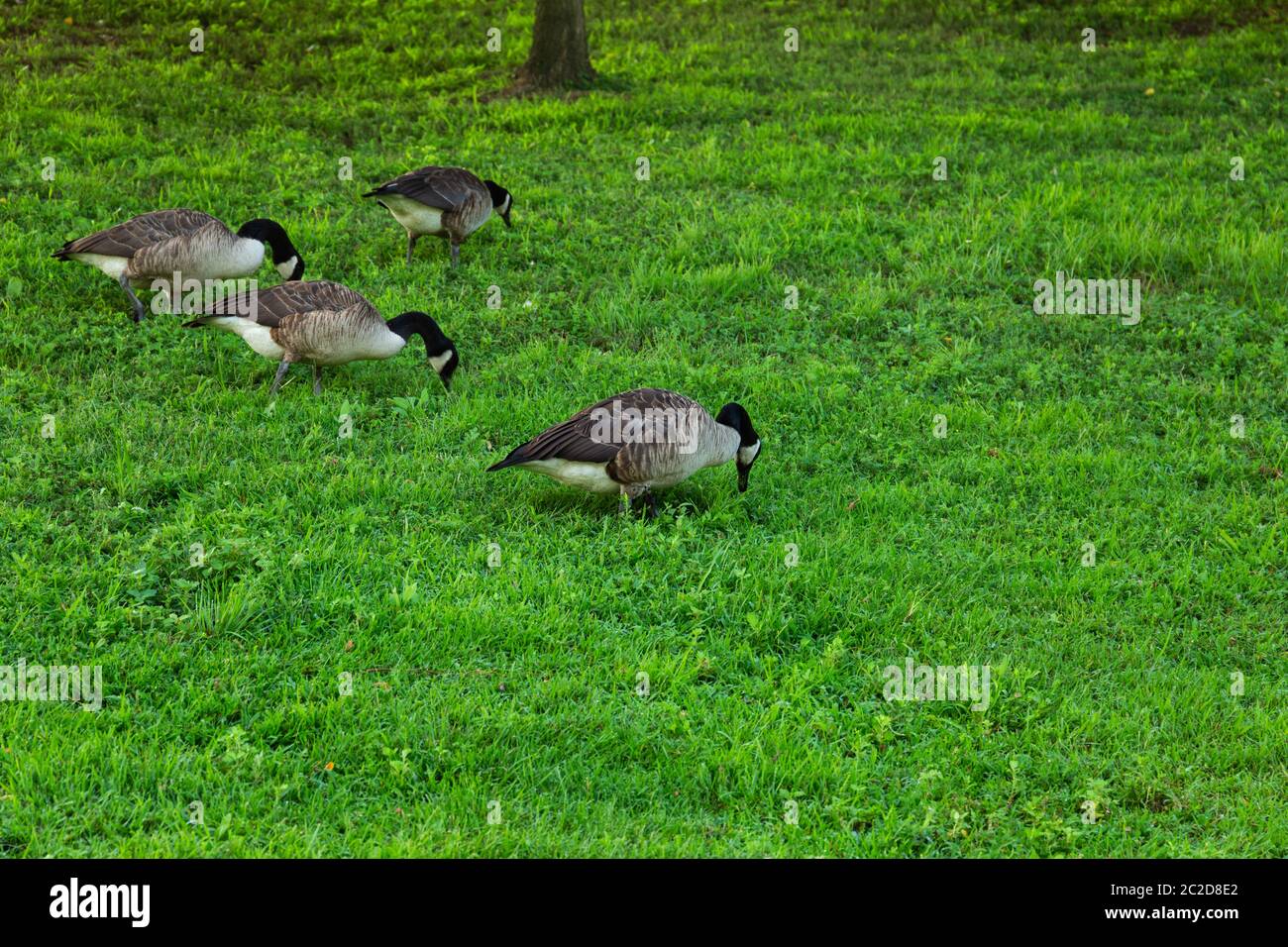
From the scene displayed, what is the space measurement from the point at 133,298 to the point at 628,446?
527 cm

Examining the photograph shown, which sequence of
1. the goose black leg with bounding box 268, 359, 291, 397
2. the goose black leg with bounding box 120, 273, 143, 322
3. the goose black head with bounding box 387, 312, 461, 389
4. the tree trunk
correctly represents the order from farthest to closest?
the tree trunk → the goose black leg with bounding box 120, 273, 143, 322 → the goose black head with bounding box 387, 312, 461, 389 → the goose black leg with bounding box 268, 359, 291, 397

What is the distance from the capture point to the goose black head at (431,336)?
31.5ft

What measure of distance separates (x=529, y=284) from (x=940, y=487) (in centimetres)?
486

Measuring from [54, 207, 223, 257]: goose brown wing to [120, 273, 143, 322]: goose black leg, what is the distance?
0.25m

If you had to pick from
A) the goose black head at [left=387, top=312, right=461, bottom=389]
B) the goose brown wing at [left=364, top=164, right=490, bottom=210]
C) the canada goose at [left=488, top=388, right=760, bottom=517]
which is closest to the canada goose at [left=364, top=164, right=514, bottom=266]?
the goose brown wing at [left=364, top=164, right=490, bottom=210]

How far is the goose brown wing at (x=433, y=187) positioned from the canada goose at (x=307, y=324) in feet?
7.64

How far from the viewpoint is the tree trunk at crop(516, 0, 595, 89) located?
1692cm

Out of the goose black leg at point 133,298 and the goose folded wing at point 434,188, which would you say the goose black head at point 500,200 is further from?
the goose black leg at point 133,298

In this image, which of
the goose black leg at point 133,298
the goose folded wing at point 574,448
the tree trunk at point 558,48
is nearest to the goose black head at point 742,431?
the goose folded wing at point 574,448

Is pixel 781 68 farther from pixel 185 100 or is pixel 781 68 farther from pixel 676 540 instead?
pixel 676 540

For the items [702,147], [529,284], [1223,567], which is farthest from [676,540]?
[702,147]

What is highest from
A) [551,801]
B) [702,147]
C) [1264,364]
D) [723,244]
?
[702,147]

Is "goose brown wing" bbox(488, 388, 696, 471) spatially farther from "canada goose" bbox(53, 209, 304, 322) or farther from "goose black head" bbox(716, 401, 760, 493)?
"canada goose" bbox(53, 209, 304, 322)

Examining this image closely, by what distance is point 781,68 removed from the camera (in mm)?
18281
